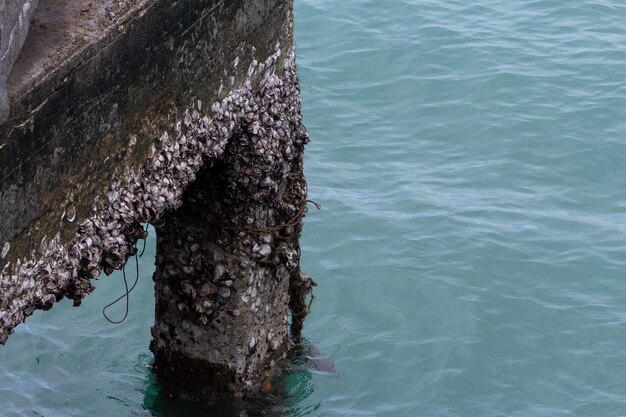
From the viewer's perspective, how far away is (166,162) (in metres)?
5.16

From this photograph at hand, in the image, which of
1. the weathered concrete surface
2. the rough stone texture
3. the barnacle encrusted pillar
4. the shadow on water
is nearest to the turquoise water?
the shadow on water

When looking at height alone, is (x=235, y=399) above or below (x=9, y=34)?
below

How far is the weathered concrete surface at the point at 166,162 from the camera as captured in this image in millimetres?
4297

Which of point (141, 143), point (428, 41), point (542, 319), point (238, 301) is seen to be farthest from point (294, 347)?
point (428, 41)

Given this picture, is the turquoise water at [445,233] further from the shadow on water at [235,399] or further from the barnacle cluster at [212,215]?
the barnacle cluster at [212,215]

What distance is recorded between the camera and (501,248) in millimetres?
9938

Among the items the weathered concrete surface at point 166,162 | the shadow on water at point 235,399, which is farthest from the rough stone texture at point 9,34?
the shadow on water at point 235,399

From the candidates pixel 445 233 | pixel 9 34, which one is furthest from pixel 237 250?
pixel 445 233

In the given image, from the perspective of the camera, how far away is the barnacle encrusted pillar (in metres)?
5.96

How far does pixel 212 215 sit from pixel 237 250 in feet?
0.89

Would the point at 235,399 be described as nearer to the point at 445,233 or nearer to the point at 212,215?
the point at 212,215

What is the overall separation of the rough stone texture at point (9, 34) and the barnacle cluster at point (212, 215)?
0.76m

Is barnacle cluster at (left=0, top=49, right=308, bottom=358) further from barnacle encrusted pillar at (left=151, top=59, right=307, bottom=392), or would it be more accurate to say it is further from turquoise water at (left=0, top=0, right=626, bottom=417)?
turquoise water at (left=0, top=0, right=626, bottom=417)

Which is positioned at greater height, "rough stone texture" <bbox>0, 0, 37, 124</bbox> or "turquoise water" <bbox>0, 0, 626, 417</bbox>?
"rough stone texture" <bbox>0, 0, 37, 124</bbox>
